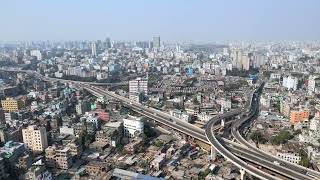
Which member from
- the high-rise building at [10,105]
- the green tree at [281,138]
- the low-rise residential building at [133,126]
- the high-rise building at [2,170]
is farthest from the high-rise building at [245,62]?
the high-rise building at [2,170]

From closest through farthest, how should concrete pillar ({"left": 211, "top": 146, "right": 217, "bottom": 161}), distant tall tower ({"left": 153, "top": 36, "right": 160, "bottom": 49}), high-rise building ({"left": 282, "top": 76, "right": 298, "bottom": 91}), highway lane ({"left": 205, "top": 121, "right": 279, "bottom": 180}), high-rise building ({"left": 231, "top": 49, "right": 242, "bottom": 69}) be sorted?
highway lane ({"left": 205, "top": 121, "right": 279, "bottom": 180}), concrete pillar ({"left": 211, "top": 146, "right": 217, "bottom": 161}), high-rise building ({"left": 282, "top": 76, "right": 298, "bottom": 91}), high-rise building ({"left": 231, "top": 49, "right": 242, "bottom": 69}), distant tall tower ({"left": 153, "top": 36, "right": 160, "bottom": 49})

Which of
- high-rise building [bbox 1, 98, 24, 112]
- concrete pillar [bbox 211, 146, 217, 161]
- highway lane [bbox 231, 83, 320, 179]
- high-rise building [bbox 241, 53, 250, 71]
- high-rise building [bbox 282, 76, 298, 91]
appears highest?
high-rise building [bbox 241, 53, 250, 71]

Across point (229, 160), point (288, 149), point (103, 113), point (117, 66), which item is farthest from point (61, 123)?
point (117, 66)

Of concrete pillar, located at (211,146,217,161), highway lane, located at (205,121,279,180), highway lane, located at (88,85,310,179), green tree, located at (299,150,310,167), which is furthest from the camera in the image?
highway lane, located at (88,85,310,179)

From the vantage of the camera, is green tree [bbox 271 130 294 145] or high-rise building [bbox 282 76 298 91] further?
high-rise building [bbox 282 76 298 91]

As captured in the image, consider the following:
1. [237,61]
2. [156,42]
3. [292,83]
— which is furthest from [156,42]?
[292,83]

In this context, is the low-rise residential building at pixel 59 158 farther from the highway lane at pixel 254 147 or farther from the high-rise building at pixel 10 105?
the high-rise building at pixel 10 105

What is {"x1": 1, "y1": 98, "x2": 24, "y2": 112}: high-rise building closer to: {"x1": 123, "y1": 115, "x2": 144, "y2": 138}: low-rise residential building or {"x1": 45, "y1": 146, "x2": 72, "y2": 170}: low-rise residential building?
{"x1": 123, "y1": 115, "x2": 144, "y2": 138}: low-rise residential building

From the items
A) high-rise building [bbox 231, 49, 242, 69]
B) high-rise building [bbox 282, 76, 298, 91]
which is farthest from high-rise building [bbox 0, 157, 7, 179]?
high-rise building [bbox 231, 49, 242, 69]
